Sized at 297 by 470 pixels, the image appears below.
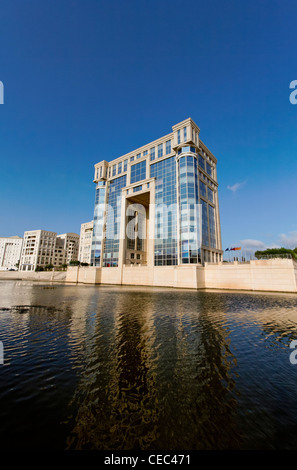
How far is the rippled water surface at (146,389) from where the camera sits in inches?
193

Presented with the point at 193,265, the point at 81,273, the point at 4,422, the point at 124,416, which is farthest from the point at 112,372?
the point at 81,273

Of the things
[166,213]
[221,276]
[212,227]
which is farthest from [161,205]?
[221,276]

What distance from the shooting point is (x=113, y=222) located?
79.3 metres

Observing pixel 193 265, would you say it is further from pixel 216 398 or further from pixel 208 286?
pixel 216 398

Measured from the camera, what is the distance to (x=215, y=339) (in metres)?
12.3

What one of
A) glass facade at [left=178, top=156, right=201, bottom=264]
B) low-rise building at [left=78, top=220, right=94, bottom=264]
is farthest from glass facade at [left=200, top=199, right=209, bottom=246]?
low-rise building at [left=78, top=220, right=94, bottom=264]

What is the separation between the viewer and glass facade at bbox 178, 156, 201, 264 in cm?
5577

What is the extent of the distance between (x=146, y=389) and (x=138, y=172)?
7359cm

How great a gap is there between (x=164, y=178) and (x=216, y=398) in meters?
64.2

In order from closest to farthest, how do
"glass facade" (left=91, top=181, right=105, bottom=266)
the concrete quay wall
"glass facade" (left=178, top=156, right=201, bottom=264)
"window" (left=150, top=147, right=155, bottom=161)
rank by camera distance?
the concrete quay wall → "glass facade" (left=178, top=156, right=201, bottom=264) → "window" (left=150, top=147, right=155, bottom=161) → "glass facade" (left=91, top=181, right=105, bottom=266)

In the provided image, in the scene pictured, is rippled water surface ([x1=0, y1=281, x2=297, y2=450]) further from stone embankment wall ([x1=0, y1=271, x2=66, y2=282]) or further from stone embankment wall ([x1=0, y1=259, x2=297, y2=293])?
stone embankment wall ([x1=0, y1=271, x2=66, y2=282])

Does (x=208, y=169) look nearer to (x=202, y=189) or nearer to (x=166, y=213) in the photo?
(x=202, y=189)

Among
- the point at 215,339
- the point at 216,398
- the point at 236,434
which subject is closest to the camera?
the point at 236,434

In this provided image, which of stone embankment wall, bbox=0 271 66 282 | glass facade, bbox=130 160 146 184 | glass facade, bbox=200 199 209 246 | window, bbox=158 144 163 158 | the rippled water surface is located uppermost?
window, bbox=158 144 163 158
